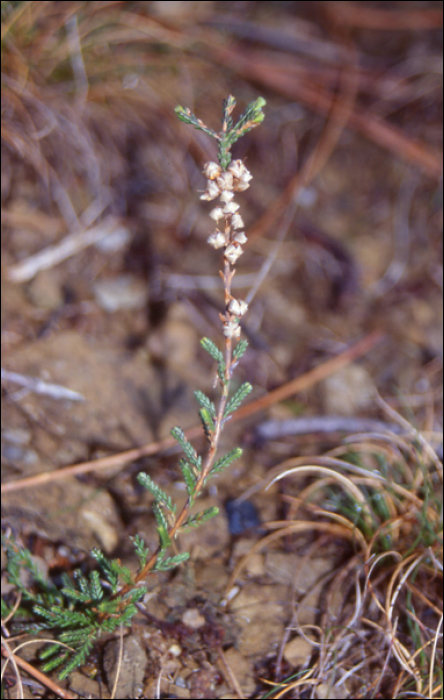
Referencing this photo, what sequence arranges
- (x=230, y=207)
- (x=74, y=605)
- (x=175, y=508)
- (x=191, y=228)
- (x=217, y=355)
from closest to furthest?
(x=230, y=207), (x=217, y=355), (x=175, y=508), (x=74, y=605), (x=191, y=228)

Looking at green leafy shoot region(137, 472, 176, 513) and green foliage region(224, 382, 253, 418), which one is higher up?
green foliage region(224, 382, 253, 418)

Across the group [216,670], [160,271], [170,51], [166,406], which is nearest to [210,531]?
[216,670]

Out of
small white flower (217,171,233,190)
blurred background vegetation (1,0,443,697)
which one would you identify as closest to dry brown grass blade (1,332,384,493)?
blurred background vegetation (1,0,443,697)

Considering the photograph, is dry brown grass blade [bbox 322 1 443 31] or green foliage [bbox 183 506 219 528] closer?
green foliage [bbox 183 506 219 528]

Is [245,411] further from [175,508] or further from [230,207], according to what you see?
[230,207]

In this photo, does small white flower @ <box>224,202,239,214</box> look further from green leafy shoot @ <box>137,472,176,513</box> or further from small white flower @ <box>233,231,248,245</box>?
green leafy shoot @ <box>137,472,176,513</box>

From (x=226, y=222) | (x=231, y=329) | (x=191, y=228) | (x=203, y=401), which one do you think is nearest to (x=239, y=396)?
(x=203, y=401)
